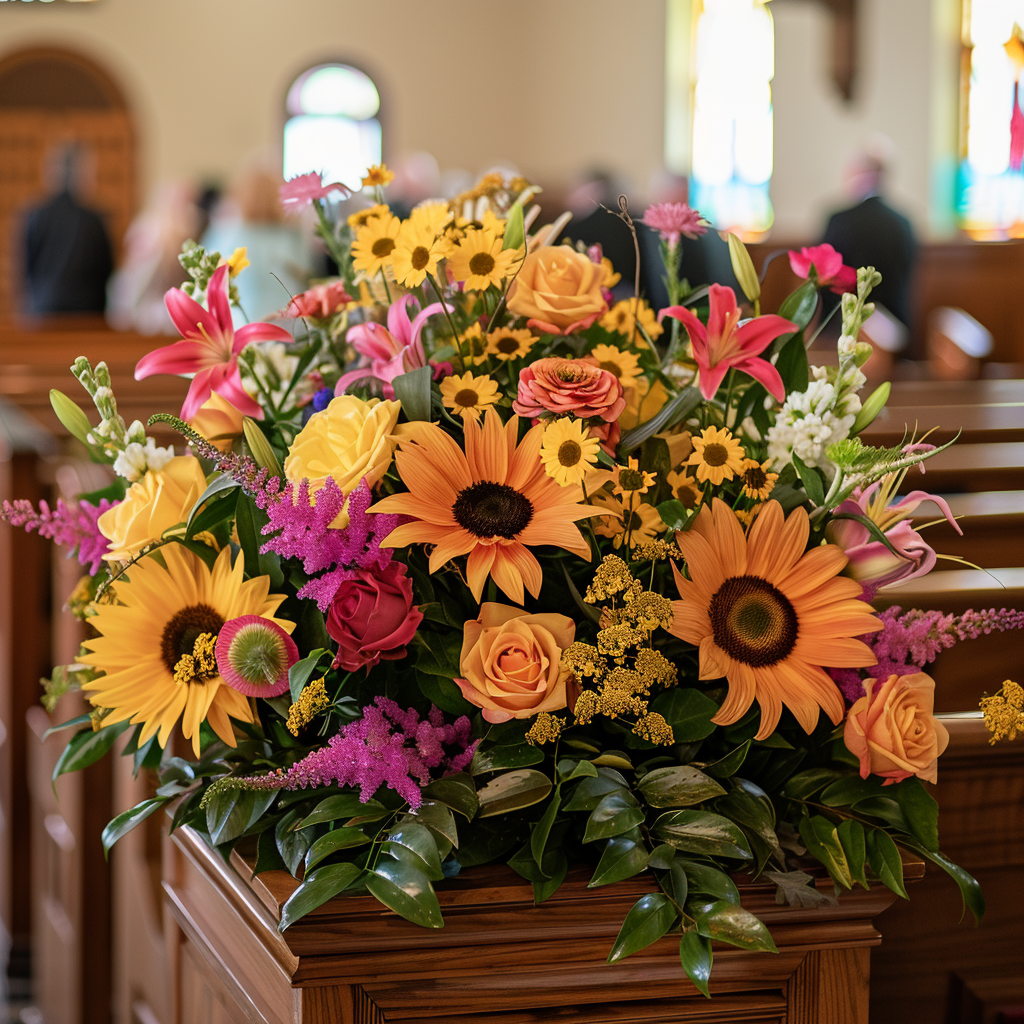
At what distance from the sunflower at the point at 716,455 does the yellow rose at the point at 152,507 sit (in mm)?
369

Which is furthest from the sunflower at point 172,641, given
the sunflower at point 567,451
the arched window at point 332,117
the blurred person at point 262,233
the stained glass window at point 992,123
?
the arched window at point 332,117

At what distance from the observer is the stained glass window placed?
802 cm

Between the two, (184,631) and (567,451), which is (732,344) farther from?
(184,631)

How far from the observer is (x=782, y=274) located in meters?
5.29

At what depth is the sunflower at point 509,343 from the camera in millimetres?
946

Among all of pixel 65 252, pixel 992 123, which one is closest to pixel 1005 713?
pixel 65 252

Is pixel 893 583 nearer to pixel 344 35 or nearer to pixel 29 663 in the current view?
pixel 29 663

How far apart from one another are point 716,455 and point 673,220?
22 cm

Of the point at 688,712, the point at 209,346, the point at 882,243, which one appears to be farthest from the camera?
the point at 882,243

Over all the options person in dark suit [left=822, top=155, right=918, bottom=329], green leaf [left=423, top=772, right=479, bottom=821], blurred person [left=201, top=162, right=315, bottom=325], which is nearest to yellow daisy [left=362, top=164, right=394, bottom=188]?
green leaf [left=423, top=772, right=479, bottom=821]

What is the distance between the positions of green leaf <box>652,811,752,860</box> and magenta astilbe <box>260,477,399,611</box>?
0.85 ft

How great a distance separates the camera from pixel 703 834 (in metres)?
0.83

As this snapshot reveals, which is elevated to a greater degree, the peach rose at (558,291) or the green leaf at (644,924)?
the peach rose at (558,291)

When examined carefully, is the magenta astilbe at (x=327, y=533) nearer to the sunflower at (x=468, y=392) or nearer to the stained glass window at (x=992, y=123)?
the sunflower at (x=468, y=392)
